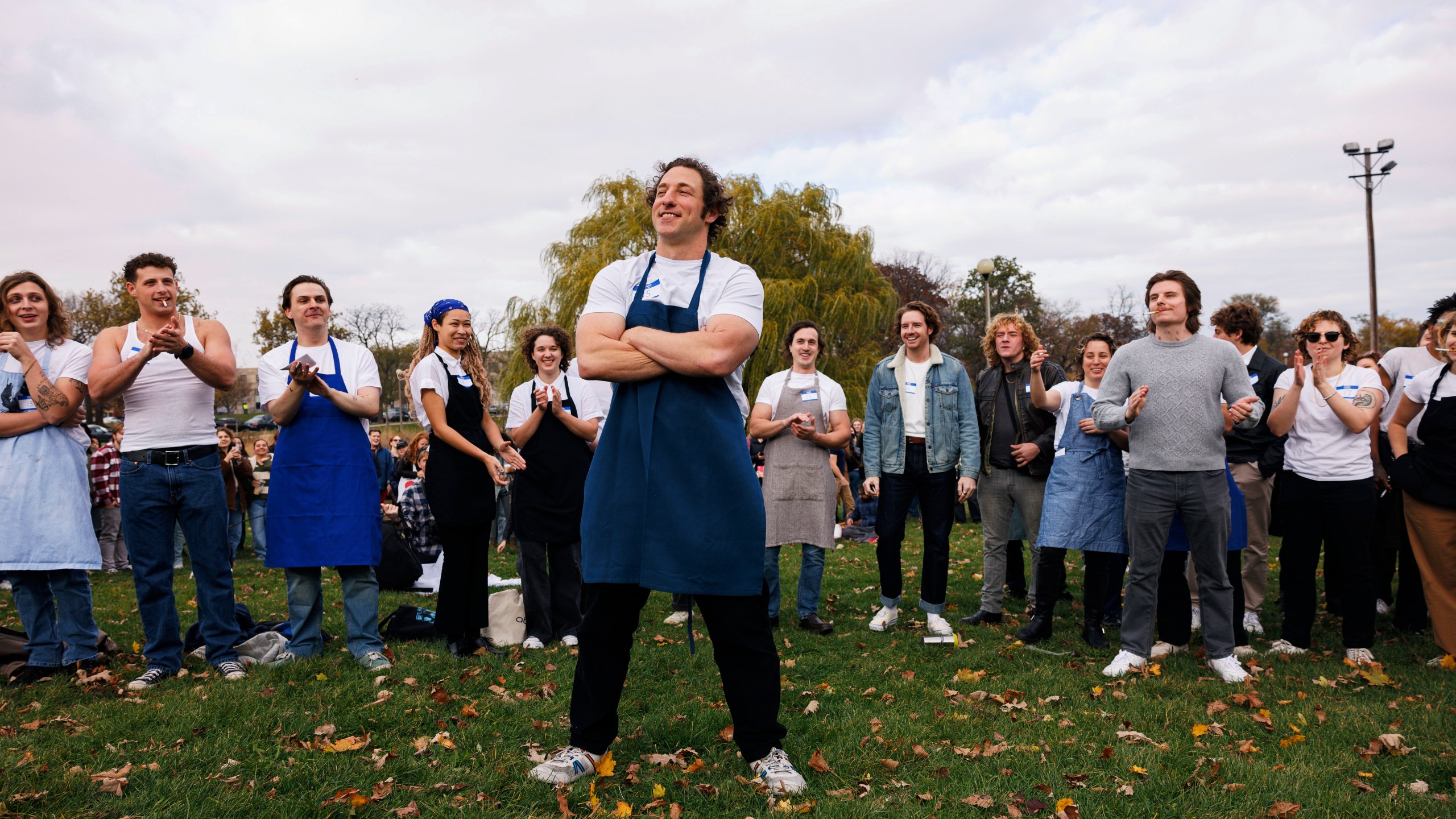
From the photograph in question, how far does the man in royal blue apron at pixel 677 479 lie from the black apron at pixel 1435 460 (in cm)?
451

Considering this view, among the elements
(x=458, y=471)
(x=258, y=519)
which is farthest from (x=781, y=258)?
(x=458, y=471)

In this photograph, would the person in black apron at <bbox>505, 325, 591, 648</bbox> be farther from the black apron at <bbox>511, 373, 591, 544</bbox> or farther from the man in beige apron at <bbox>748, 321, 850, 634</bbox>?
the man in beige apron at <bbox>748, 321, 850, 634</bbox>

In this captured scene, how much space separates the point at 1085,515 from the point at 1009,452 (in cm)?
92

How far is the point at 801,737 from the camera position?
4.07m

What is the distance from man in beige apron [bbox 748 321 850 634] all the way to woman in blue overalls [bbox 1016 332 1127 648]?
157cm

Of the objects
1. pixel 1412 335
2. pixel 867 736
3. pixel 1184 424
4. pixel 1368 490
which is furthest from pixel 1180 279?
pixel 1412 335

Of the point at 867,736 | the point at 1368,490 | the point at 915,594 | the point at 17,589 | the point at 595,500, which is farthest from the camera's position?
the point at 915,594

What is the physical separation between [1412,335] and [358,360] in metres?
62.5

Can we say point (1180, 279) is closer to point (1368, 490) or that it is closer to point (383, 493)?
point (1368, 490)

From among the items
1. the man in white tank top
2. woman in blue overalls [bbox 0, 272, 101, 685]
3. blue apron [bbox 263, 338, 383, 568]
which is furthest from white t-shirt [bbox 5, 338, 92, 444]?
blue apron [bbox 263, 338, 383, 568]

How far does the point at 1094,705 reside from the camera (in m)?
4.52

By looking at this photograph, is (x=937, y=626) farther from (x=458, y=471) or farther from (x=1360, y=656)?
(x=458, y=471)

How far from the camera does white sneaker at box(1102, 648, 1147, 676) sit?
5.13 meters

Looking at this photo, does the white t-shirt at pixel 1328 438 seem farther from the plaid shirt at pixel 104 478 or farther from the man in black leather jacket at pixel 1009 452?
the plaid shirt at pixel 104 478
